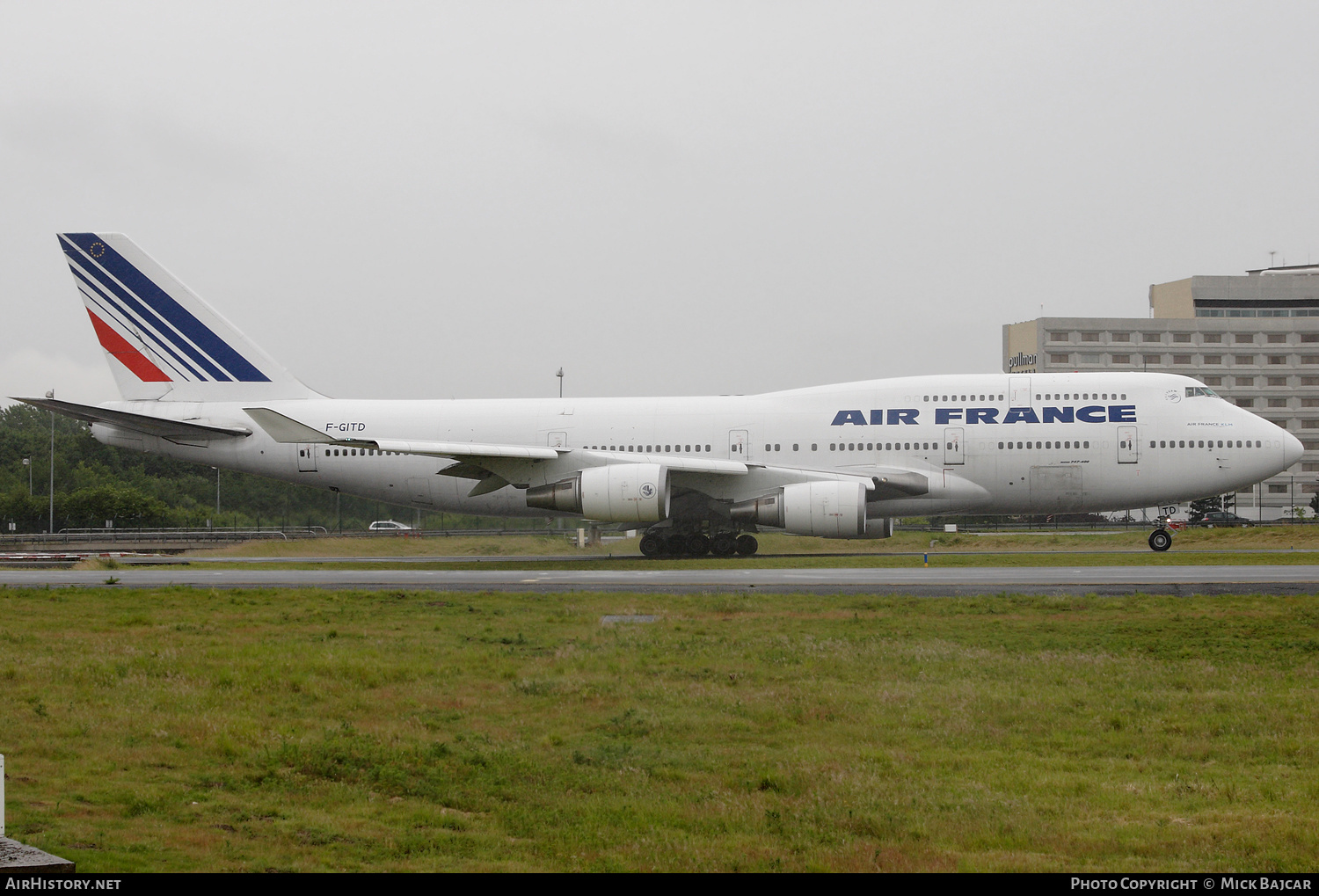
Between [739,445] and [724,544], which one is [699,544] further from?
[739,445]

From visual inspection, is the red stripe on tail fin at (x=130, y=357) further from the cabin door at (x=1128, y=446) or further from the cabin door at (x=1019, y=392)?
the cabin door at (x=1128, y=446)

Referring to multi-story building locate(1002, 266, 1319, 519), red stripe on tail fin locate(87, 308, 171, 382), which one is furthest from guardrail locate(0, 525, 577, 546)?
multi-story building locate(1002, 266, 1319, 519)

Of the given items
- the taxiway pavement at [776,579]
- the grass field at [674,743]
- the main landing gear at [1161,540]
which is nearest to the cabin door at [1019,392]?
the main landing gear at [1161,540]

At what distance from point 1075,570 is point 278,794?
1943cm

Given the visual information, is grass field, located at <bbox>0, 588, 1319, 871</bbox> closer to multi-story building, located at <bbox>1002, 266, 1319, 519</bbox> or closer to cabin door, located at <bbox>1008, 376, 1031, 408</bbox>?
cabin door, located at <bbox>1008, 376, 1031, 408</bbox>

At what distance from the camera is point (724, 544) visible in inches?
1229

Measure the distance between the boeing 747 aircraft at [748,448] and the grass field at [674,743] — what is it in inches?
537

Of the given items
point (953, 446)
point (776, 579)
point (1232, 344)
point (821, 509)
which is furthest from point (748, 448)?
point (1232, 344)

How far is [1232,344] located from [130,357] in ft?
363

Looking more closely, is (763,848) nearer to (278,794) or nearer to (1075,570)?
(278,794)

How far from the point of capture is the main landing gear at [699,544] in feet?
102

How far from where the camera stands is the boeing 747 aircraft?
29109mm

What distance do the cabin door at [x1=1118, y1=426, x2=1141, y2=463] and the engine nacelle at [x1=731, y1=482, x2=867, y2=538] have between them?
7.17 m
